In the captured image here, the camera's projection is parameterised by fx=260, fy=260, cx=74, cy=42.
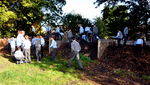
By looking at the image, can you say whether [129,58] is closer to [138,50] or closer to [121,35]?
[138,50]

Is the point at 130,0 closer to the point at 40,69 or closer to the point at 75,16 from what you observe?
the point at 75,16

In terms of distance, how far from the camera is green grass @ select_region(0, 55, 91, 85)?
43.1ft

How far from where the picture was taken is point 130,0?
1230 inches

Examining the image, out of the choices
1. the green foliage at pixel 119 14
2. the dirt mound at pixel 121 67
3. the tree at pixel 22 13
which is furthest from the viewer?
the green foliage at pixel 119 14

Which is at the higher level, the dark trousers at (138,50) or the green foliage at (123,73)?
the dark trousers at (138,50)

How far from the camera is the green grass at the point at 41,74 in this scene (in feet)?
43.1

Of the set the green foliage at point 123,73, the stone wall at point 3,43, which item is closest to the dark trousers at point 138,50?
the green foliage at point 123,73

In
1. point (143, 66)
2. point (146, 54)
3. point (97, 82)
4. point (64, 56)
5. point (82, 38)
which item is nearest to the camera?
point (97, 82)

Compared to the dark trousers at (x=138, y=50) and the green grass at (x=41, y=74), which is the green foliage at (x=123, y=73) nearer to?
the green grass at (x=41, y=74)

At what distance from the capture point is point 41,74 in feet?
48.0

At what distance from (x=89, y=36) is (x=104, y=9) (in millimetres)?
9344

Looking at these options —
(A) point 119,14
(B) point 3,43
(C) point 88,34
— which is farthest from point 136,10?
(B) point 3,43

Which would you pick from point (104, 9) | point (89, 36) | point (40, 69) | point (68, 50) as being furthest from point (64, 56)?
point (104, 9)

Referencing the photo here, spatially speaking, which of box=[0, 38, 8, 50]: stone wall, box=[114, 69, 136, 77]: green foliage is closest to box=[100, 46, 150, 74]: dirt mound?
box=[114, 69, 136, 77]: green foliage
